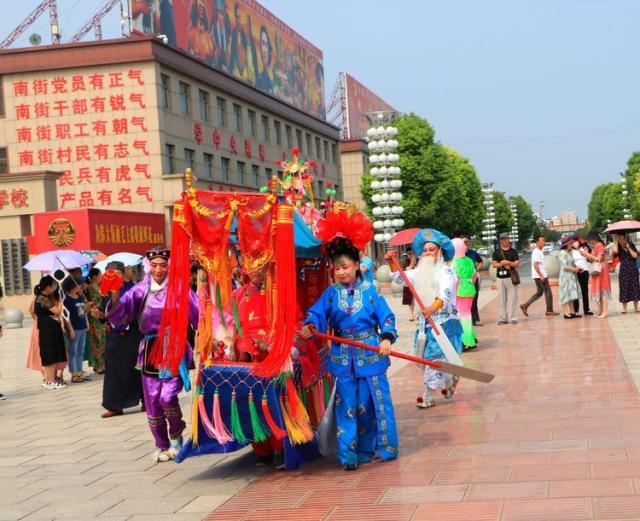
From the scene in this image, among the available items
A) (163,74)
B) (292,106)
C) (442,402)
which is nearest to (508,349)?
(442,402)

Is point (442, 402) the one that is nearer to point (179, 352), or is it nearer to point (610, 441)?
point (610, 441)

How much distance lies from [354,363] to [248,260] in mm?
1095

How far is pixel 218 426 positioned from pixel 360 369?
1117mm

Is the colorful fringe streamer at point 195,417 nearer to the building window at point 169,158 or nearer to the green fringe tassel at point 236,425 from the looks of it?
the green fringe tassel at point 236,425

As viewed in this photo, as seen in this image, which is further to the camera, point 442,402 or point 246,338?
point 442,402

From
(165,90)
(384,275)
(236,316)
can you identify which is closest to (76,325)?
(236,316)

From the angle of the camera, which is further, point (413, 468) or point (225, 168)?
point (225, 168)

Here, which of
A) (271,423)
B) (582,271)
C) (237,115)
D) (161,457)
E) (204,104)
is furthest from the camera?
(237,115)

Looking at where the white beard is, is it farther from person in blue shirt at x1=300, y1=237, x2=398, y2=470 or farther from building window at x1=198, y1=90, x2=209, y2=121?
building window at x1=198, y1=90, x2=209, y2=121

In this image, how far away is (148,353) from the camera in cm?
757

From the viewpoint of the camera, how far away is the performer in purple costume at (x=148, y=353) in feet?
24.2

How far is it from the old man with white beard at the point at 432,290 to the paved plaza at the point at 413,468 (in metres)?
0.26

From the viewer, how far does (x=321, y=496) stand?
6.15m

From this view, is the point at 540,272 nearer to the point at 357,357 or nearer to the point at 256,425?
the point at 357,357
